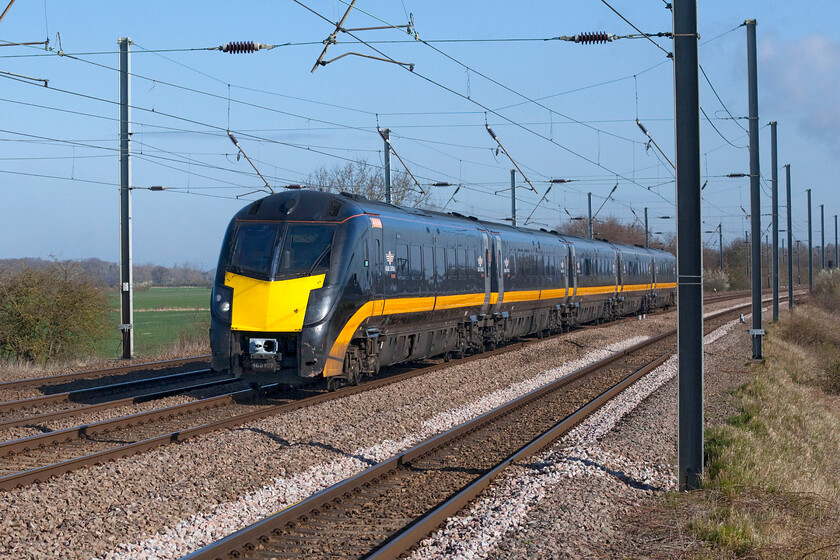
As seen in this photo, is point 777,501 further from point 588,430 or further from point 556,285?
point 556,285

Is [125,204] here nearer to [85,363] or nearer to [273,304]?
[85,363]

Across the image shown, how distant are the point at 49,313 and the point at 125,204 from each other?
563 centimetres

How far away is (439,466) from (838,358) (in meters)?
22.2

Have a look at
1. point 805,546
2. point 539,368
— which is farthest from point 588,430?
point 539,368

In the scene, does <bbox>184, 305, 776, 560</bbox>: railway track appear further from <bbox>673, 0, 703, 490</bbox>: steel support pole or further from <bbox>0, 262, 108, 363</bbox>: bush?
<bbox>0, 262, 108, 363</bbox>: bush

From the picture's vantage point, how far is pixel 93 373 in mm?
18016

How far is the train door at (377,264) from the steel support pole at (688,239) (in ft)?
23.9

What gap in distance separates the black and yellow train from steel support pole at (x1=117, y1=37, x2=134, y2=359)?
8.05 meters

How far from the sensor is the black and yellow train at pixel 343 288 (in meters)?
13.6

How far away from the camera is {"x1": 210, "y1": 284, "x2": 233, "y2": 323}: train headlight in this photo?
45.5 feet

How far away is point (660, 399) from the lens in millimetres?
14852

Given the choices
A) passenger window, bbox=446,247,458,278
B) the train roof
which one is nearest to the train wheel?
the train roof

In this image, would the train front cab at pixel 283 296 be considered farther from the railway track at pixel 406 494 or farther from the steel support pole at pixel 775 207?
the steel support pole at pixel 775 207

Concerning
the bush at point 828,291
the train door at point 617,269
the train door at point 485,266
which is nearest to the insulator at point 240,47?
the train door at point 485,266
